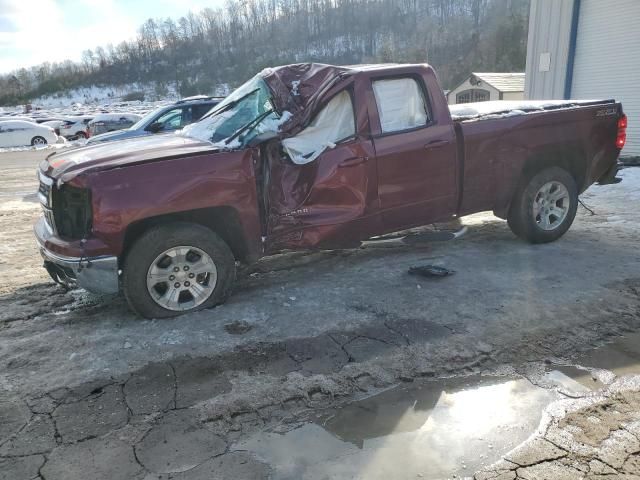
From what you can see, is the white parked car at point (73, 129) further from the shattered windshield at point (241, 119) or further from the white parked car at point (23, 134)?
the shattered windshield at point (241, 119)

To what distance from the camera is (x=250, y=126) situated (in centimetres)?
455

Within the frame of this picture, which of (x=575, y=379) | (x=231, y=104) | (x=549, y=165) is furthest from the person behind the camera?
(x=549, y=165)

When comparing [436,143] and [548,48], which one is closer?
[436,143]

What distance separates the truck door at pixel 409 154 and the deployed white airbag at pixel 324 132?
253mm

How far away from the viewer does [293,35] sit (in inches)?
5177

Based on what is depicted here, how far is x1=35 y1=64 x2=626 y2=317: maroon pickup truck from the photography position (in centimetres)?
392

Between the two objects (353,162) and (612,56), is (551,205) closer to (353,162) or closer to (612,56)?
(353,162)

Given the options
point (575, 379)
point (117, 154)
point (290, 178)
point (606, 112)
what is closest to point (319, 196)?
point (290, 178)

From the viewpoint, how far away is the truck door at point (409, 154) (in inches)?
188

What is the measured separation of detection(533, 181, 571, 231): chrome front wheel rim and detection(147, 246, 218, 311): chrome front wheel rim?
3754mm

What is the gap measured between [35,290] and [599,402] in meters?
5.00

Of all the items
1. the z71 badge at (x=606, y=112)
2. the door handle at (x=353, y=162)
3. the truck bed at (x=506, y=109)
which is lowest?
the door handle at (x=353, y=162)

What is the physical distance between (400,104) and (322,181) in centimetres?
117

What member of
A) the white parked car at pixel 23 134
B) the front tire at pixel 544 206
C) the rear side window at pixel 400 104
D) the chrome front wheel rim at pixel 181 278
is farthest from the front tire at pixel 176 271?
the white parked car at pixel 23 134
